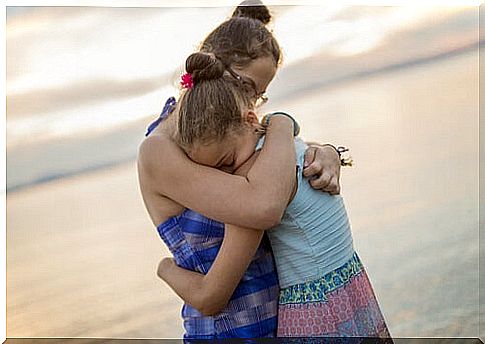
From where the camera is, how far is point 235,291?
81.7 inches

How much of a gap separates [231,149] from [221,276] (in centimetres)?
27

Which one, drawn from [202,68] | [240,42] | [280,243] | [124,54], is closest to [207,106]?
[202,68]

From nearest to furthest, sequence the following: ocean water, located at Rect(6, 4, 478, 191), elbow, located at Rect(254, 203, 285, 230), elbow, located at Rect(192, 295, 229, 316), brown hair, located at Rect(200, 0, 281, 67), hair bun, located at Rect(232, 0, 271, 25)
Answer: elbow, located at Rect(254, 203, 285, 230)
elbow, located at Rect(192, 295, 229, 316)
brown hair, located at Rect(200, 0, 281, 67)
hair bun, located at Rect(232, 0, 271, 25)
ocean water, located at Rect(6, 4, 478, 191)

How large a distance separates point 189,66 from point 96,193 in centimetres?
292

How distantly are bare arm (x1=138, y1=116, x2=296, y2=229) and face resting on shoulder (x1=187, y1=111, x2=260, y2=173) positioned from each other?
0.02 meters

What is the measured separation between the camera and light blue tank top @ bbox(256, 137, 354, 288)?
2.05m

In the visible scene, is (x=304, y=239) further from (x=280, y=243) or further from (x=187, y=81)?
(x=187, y=81)

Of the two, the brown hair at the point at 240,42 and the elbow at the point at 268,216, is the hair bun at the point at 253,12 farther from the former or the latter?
the elbow at the point at 268,216

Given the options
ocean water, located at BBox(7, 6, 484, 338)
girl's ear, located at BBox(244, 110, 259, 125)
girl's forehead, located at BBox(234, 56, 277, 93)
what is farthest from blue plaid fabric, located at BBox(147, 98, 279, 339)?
ocean water, located at BBox(7, 6, 484, 338)

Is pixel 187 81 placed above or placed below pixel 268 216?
above

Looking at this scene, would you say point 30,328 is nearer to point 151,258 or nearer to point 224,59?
point 151,258

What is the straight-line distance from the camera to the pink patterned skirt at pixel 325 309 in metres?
2.05

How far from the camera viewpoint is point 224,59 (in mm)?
2131

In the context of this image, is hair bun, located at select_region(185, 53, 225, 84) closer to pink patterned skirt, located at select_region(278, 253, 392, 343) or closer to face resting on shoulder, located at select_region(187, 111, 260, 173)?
face resting on shoulder, located at select_region(187, 111, 260, 173)
